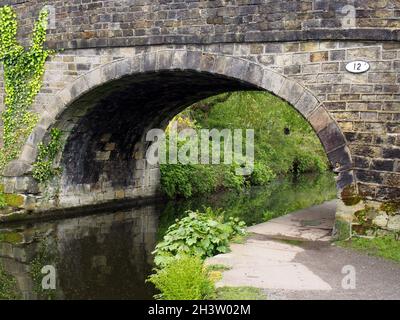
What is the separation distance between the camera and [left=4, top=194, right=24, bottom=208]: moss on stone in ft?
37.0

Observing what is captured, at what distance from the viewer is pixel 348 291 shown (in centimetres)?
546

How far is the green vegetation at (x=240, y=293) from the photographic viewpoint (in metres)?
5.23

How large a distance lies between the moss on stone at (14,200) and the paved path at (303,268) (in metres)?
5.28

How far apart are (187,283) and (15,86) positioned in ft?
26.0

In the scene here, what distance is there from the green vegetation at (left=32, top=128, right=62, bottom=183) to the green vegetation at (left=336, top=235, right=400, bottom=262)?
6529 mm

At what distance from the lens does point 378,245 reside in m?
7.23

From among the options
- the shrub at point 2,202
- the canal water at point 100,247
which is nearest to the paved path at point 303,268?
the canal water at point 100,247

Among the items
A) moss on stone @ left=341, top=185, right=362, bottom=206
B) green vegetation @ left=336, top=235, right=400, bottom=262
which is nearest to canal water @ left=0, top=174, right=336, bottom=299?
green vegetation @ left=336, top=235, right=400, bottom=262

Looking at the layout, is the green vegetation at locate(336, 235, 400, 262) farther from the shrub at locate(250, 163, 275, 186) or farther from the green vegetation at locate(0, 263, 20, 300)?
the shrub at locate(250, 163, 275, 186)

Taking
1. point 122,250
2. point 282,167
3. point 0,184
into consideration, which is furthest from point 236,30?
point 282,167

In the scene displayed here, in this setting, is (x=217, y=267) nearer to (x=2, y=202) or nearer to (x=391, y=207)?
(x=391, y=207)

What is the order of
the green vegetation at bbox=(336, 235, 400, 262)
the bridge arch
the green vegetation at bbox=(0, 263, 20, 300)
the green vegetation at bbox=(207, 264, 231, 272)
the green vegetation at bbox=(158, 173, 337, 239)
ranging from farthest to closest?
the green vegetation at bbox=(158, 173, 337, 239) < the bridge arch < the green vegetation at bbox=(0, 263, 20, 300) < the green vegetation at bbox=(336, 235, 400, 262) < the green vegetation at bbox=(207, 264, 231, 272)

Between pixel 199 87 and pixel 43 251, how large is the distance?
4.85m
